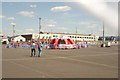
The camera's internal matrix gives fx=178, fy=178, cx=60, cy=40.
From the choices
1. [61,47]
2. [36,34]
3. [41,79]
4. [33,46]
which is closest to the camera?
[41,79]

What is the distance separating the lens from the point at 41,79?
7996 mm

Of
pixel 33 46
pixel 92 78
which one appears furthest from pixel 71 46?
pixel 92 78

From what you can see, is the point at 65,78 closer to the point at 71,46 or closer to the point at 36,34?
the point at 71,46

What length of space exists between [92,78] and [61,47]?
98.9 feet

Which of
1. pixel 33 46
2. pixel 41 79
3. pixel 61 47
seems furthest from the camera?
pixel 61 47

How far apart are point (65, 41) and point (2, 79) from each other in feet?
103

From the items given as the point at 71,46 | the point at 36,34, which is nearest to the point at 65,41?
the point at 71,46

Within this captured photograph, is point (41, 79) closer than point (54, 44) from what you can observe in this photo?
Yes

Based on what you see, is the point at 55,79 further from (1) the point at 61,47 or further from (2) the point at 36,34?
(2) the point at 36,34

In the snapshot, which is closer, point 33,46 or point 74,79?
point 74,79

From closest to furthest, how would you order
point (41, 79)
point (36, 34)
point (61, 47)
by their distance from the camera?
1. point (41, 79)
2. point (61, 47)
3. point (36, 34)

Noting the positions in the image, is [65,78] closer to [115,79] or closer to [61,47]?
[115,79]

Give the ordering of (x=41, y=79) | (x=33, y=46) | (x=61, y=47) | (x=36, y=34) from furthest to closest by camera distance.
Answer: (x=36, y=34) < (x=61, y=47) < (x=33, y=46) < (x=41, y=79)

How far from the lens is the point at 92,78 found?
8352mm
